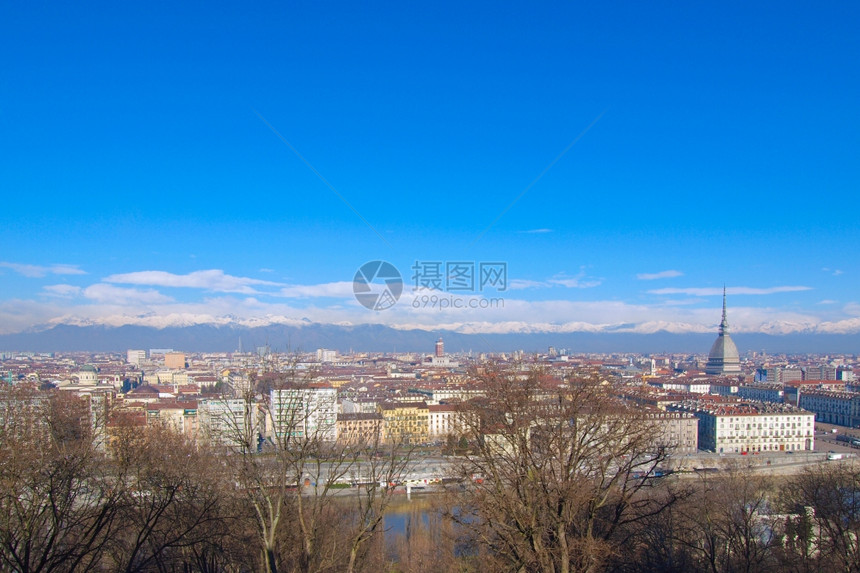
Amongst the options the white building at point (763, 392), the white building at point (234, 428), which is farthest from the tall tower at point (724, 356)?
the white building at point (234, 428)

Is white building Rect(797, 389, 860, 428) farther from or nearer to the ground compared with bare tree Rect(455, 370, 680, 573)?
nearer to the ground

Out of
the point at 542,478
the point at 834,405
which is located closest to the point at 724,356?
the point at 834,405

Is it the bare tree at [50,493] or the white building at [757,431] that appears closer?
the bare tree at [50,493]

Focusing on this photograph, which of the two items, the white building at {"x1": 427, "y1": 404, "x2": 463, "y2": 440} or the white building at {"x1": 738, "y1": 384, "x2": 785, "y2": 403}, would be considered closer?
the white building at {"x1": 427, "y1": 404, "x2": 463, "y2": 440}

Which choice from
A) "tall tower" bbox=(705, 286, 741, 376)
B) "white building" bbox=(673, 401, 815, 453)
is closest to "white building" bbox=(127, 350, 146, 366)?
"tall tower" bbox=(705, 286, 741, 376)

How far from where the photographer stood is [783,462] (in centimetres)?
2095

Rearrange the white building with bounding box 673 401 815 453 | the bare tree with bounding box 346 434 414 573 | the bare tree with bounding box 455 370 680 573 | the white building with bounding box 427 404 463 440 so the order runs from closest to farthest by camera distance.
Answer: the bare tree with bounding box 346 434 414 573 → the bare tree with bounding box 455 370 680 573 → the white building with bounding box 673 401 815 453 → the white building with bounding box 427 404 463 440

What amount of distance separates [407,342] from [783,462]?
83.9 meters

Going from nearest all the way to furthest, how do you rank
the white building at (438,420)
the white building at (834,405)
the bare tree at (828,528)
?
1. the bare tree at (828,528)
2. the white building at (438,420)
3. the white building at (834,405)

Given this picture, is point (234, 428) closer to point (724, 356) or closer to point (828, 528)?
point (828, 528)

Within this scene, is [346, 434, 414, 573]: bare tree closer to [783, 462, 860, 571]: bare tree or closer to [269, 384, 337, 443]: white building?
[269, 384, 337, 443]: white building

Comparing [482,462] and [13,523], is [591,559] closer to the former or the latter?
[482,462]

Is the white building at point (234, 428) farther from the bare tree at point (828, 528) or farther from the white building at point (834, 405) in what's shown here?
the white building at point (834, 405)

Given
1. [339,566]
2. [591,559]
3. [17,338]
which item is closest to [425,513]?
[339,566]
